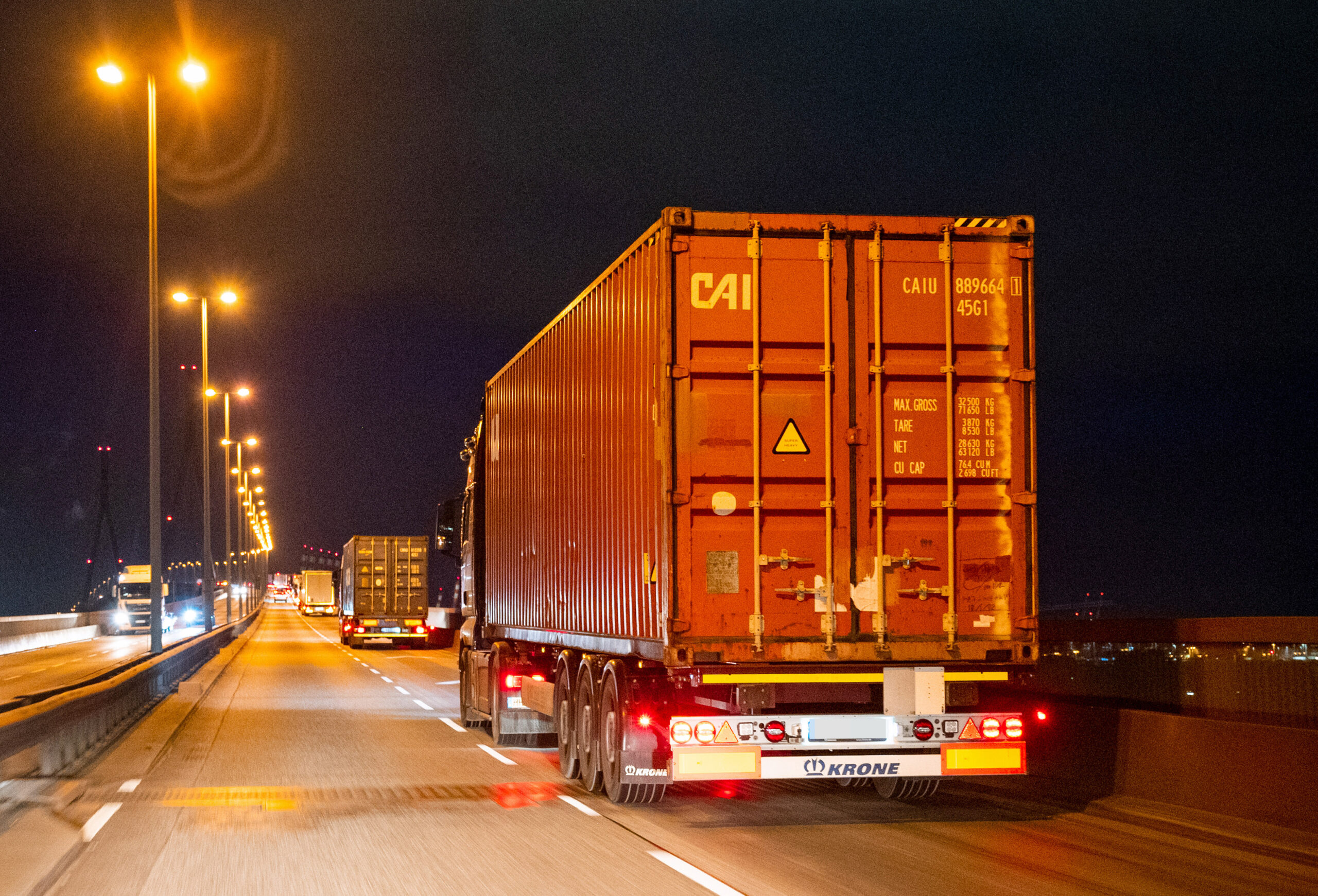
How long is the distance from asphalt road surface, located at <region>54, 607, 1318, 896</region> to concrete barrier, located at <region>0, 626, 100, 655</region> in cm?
4078

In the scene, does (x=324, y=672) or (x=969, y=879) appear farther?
(x=324, y=672)

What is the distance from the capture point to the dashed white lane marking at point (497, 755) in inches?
641

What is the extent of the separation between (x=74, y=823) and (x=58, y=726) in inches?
113

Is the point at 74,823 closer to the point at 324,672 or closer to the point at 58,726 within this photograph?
the point at 58,726

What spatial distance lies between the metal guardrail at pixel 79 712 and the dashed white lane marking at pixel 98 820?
0.82m

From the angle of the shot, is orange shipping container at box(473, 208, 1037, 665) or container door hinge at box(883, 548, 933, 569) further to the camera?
container door hinge at box(883, 548, 933, 569)

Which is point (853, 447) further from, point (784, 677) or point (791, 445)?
point (784, 677)

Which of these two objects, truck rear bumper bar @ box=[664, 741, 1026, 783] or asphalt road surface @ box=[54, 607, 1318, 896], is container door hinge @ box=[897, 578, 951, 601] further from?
asphalt road surface @ box=[54, 607, 1318, 896]

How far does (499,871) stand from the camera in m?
9.41

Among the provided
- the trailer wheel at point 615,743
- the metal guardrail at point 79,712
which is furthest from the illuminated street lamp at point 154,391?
the trailer wheel at point 615,743

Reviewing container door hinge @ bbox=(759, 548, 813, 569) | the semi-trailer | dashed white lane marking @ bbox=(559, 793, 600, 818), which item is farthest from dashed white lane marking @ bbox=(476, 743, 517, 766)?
container door hinge @ bbox=(759, 548, 813, 569)

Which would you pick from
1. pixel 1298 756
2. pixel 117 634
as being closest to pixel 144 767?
pixel 1298 756

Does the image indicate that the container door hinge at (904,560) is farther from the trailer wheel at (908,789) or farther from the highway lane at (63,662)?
the highway lane at (63,662)

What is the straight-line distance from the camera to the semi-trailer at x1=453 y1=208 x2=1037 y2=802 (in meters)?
10.9
